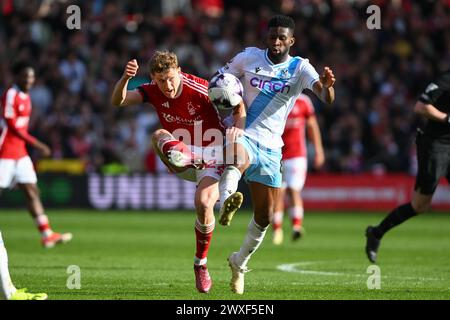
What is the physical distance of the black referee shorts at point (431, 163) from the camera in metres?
12.0

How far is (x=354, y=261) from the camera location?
44.3 feet

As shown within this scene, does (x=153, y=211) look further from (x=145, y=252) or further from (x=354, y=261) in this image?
(x=354, y=261)

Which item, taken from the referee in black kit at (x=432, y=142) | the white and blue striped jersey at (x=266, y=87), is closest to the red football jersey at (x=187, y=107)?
the white and blue striped jersey at (x=266, y=87)

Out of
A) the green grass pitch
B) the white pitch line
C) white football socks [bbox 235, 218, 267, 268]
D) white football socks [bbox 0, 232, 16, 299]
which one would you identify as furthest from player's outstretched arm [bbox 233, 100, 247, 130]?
the white pitch line

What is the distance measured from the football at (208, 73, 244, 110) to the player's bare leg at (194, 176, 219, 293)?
78 cm

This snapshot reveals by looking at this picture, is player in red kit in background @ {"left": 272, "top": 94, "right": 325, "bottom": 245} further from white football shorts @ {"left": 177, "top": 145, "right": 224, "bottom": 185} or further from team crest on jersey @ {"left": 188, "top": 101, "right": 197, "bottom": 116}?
team crest on jersey @ {"left": 188, "top": 101, "right": 197, "bottom": 116}

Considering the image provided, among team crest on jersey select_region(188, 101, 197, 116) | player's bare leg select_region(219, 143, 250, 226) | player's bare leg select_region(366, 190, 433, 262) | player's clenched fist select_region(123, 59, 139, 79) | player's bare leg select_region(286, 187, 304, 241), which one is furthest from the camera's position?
player's bare leg select_region(286, 187, 304, 241)

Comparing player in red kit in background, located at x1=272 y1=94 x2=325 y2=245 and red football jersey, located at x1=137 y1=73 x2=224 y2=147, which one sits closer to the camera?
red football jersey, located at x1=137 y1=73 x2=224 y2=147

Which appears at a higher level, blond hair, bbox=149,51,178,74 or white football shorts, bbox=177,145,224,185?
blond hair, bbox=149,51,178,74

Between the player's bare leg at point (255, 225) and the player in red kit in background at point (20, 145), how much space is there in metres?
5.91

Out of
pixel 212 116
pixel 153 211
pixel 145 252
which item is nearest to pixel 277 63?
pixel 212 116

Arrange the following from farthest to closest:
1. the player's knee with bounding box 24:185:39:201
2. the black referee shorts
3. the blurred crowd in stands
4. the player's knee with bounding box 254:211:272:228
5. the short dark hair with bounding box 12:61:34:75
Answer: the blurred crowd in stands < the player's knee with bounding box 24:185:39:201 < the short dark hair with bounding box 12:61:34:75 < the black referee shorts < the player's knee with bounding box 254:211:272:228

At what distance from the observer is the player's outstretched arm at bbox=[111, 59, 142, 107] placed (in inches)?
374

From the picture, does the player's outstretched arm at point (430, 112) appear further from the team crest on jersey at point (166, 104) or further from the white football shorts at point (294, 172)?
the white football shorts at point (294, 172)
